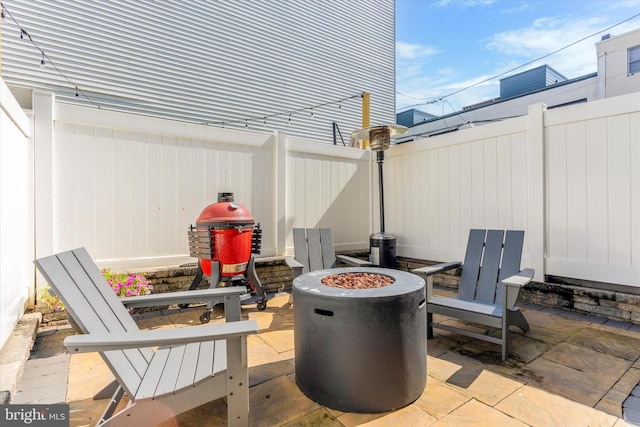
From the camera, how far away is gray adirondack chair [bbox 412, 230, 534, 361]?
8.42 feet

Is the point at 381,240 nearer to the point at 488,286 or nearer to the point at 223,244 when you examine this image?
the point at 488,286

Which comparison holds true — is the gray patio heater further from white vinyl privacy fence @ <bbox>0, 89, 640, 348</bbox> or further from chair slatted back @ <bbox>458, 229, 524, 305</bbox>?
chair slatted back @ <bbox>458, 229, 524, 305</bbox>

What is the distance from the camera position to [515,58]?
10.7m

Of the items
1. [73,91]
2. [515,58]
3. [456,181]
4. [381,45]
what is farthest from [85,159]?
[515,58]

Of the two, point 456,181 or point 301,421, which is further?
point 456,181

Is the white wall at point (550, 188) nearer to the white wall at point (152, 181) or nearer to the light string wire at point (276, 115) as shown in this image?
the white wall at point (152, 181)

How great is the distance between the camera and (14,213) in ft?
8.82

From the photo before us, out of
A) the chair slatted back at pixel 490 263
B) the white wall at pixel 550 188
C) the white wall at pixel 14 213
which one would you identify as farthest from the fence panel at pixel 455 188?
the white wall at pixel 14 213

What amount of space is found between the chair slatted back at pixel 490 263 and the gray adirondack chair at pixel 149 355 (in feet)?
8.26

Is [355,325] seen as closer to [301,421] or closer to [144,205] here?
[301,421]

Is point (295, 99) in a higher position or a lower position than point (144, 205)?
higher

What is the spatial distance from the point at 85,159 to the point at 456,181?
4.72 meters

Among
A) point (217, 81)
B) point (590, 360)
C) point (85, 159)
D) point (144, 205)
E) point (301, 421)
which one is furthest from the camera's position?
point (217, 81)

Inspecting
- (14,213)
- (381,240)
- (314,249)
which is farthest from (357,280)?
(14,213)
